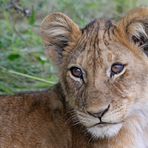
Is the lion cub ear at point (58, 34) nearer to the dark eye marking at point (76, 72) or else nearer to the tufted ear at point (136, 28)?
the dark eye marking at point (76, 72)

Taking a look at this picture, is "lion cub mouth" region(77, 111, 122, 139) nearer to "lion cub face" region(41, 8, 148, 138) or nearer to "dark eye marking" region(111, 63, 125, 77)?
"lion cub face" region(41, 8, 148, 138)

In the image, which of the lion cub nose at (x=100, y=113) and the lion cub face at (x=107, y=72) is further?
the lion cub face at (x=107, y=72)

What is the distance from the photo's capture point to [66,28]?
5.71m

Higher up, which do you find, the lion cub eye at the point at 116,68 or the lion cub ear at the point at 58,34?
the lion cub ear at the point at 58,34

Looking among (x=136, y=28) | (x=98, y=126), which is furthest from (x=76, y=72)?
(x=136, y=28)

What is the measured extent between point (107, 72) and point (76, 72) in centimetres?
26

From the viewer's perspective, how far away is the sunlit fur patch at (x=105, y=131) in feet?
17.5

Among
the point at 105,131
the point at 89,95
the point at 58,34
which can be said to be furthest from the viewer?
the point at 58,34

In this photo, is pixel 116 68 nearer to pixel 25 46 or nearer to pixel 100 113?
pixel 100 113

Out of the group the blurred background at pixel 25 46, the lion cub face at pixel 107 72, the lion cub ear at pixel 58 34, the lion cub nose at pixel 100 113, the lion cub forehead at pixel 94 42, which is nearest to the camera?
the lion cub nose at pixel 100 113

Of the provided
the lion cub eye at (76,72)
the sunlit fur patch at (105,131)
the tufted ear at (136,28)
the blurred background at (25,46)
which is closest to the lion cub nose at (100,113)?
the sunlit fur patch at (105,131)

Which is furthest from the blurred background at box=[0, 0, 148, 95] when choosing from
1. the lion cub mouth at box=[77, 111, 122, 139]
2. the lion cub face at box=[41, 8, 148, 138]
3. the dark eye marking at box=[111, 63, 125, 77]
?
the dark eye marking at box=[111, 63, 125, 77]

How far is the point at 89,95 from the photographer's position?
17.3 ft

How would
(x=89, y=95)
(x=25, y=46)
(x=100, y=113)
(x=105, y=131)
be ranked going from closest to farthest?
(x=100, y=113) → (x=89, y=95) → (x=105, y=131) → (x=25, y=46)
